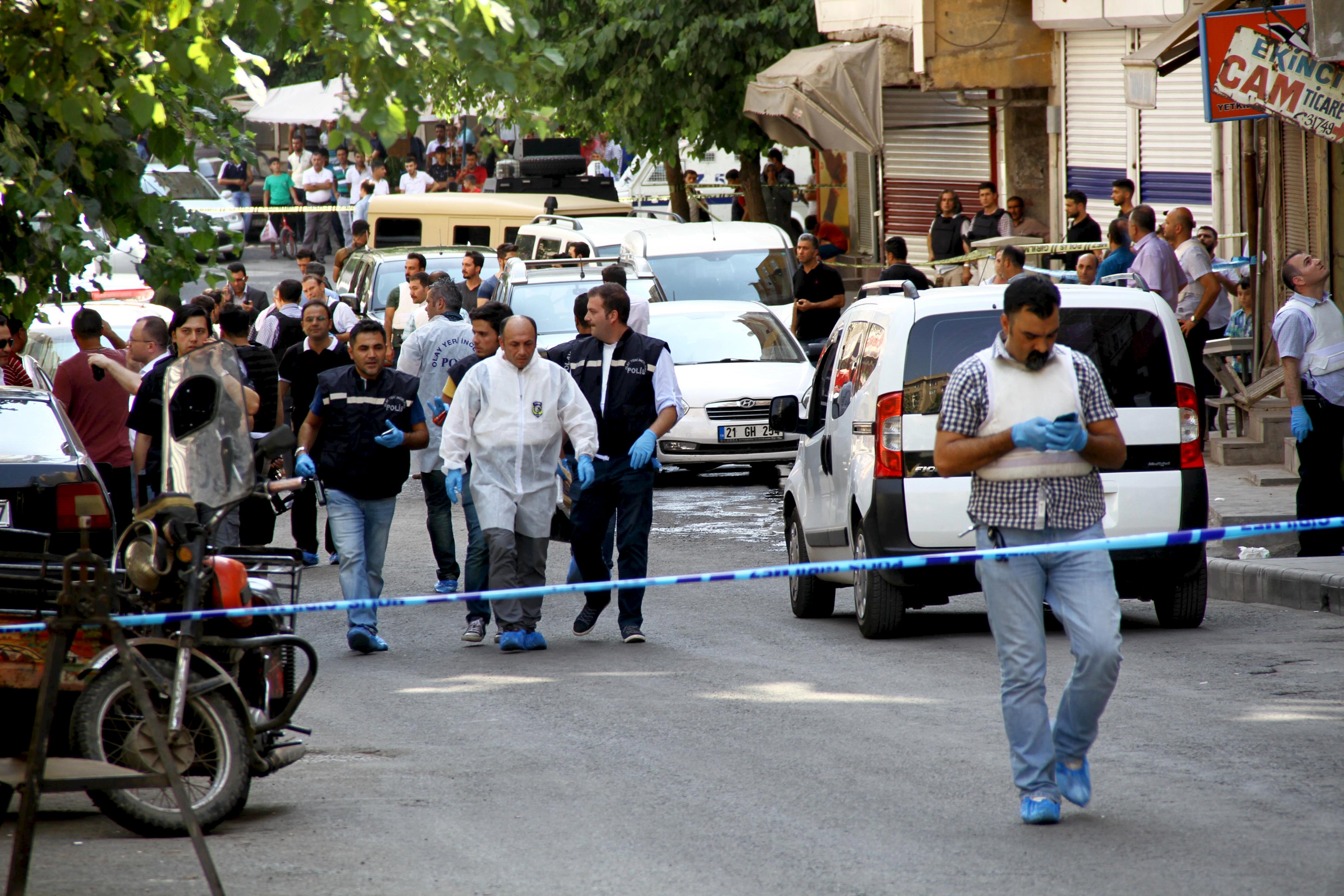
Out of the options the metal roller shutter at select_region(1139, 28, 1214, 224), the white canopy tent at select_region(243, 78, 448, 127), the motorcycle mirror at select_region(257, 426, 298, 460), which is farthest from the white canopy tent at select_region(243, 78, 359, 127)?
the motorcycle mirror at select_region(257, 426, 298, 460)

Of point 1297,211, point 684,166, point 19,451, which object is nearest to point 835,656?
point 19,451

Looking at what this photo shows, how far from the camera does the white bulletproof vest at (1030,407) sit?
609 centimetres

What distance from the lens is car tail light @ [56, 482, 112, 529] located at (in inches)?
361

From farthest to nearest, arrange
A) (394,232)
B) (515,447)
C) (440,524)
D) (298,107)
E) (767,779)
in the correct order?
(298,107) < (394,232) < (440,524) < (515,447) < (767,779)

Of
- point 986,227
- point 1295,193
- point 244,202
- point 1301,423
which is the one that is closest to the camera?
point 1301,423

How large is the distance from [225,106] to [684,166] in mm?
30008

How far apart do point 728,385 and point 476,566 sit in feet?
19.4

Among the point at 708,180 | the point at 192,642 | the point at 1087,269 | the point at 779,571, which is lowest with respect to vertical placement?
the point at 192,642

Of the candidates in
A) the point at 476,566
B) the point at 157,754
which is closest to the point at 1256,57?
the point at 476,566

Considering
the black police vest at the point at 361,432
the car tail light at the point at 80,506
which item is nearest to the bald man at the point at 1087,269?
the black police vest at the point at 361,432

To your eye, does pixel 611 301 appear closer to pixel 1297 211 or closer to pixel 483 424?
pixel 483 424

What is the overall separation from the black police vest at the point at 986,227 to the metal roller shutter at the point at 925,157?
166 inches

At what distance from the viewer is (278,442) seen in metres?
5.97

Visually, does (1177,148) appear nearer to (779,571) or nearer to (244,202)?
(779,571)
